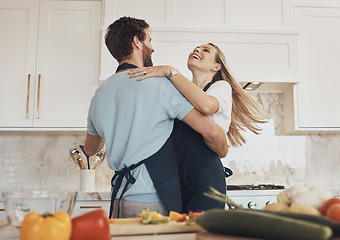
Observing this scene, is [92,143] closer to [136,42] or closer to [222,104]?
[136,42]

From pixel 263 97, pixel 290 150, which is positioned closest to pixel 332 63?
pixel 263 97

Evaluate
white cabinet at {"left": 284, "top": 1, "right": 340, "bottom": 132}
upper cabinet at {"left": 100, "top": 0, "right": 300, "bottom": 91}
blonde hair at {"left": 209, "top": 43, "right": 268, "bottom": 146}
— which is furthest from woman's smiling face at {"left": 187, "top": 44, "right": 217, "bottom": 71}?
white cabinet at {"left": 284, "top": 1, "right": 340, "bottom": 132}

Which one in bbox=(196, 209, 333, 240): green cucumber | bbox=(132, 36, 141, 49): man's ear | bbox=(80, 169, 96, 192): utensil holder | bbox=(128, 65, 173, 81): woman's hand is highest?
bbox=(132, 36, 141, 49): man's ear

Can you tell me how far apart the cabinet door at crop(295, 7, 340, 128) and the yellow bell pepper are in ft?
7.91

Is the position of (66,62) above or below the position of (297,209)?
above

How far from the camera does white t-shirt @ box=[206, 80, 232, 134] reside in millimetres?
1321

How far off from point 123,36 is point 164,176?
23.6 inches

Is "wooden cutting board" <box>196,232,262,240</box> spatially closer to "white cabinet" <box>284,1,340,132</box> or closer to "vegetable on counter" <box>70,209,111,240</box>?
"vegetable on counter" <box>70,209,111,240</box>

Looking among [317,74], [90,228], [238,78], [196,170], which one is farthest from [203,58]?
[317,74]

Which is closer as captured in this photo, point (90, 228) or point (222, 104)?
point (90, 228)

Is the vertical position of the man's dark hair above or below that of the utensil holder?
above

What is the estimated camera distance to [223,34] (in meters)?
2.64

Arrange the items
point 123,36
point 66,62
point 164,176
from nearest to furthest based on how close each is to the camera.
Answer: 1. point 164,176
2. point 123,36
3. point 66,62

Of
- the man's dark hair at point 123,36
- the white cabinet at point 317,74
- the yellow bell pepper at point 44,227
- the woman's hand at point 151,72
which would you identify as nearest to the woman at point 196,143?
the woman's hand at point 151,72
